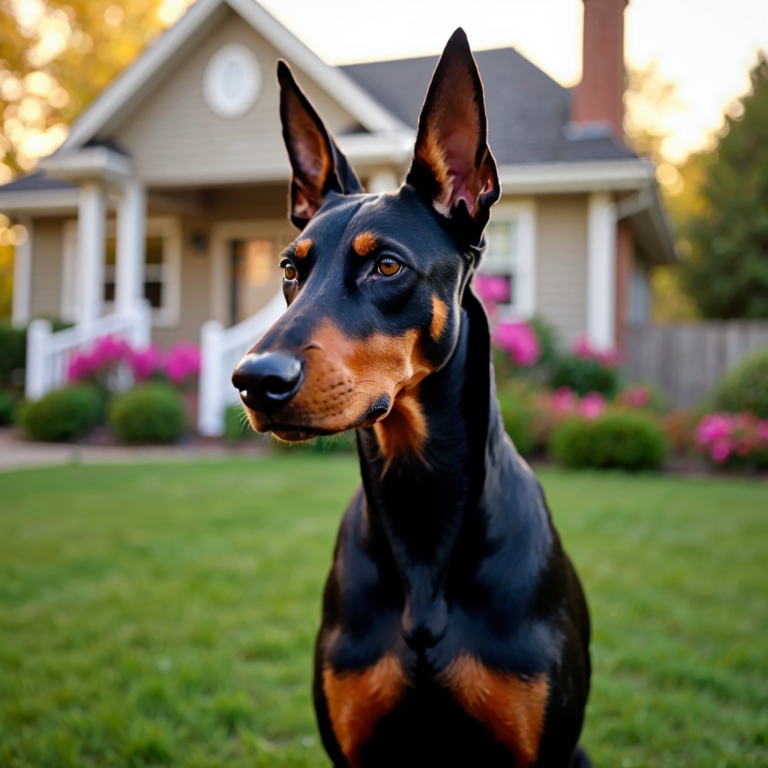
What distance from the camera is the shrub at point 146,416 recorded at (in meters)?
10.1

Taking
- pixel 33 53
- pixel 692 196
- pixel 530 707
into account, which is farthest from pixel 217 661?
pixel 692 196

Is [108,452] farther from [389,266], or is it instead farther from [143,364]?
[389,266]

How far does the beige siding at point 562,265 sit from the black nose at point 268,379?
1127cm

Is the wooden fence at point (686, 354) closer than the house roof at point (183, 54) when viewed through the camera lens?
No

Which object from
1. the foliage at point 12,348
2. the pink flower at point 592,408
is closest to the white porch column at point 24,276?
the foliage at point 12,348

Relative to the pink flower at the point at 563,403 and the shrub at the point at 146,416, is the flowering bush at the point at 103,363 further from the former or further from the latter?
the pink flower at the point at 563,403

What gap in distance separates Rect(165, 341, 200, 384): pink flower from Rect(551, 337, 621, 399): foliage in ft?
17.9

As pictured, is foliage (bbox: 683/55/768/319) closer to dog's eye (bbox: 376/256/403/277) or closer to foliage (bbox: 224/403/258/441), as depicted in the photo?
foliage (bbox: 224/403/258/441)

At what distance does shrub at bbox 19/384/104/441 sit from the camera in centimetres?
1043

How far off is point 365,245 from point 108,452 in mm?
8966

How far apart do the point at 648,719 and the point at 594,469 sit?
5948 millimetres

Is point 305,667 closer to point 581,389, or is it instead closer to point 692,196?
point 581,389

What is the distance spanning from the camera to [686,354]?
43.9ft

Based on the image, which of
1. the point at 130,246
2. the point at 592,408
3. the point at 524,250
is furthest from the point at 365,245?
the point at 130,246
